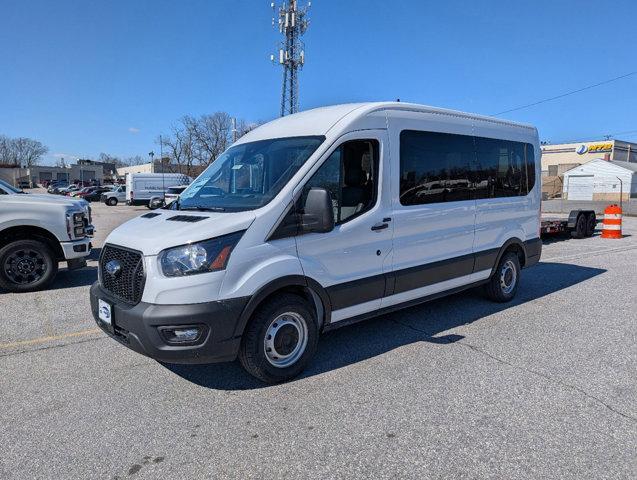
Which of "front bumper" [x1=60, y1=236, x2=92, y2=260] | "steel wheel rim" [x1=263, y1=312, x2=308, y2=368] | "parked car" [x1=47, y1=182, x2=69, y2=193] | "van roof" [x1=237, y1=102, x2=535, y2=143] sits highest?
"parked car" [x1=47, y1=182, x2=69, y2=193]

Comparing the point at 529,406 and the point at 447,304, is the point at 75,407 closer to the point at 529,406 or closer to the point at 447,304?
the point at 529,406

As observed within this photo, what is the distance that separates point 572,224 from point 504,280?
9.79 meters

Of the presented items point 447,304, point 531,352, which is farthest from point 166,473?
point 447,304

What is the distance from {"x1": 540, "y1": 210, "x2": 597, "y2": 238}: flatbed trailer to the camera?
13546 millimetres

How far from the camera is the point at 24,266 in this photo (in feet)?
23.6

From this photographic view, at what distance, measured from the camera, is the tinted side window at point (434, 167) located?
480 cm

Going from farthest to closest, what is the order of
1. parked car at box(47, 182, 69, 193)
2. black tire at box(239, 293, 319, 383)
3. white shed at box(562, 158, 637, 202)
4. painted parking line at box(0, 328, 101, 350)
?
parked car at box(47, 182, 69, 193) → white shed at box(562, 158, 637, 202) → painted parking line at box(0, 328, 101, 350) → black tire at box(239, 293, 319, 383)

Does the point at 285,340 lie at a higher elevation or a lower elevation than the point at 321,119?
lower

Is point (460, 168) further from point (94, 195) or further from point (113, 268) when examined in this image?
point (94, 195)

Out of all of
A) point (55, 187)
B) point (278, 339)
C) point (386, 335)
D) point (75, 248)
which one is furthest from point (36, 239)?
point (55, 187)

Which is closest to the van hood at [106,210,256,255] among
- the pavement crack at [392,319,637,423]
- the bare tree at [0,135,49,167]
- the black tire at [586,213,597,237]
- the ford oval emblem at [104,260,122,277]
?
the ford oval emblem at [104,260,122,277]

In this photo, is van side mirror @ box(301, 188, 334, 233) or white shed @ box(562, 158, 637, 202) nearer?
van side mirror @ box(301, 188, 334, 233)

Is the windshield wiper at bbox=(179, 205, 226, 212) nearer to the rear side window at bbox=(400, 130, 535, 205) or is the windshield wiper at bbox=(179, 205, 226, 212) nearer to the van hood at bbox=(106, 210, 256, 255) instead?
the van hood at bbox=(106, 210, 256, 255)

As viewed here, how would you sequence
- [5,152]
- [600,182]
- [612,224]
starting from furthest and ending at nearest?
[5,152] → [600,182] → [612,224]
